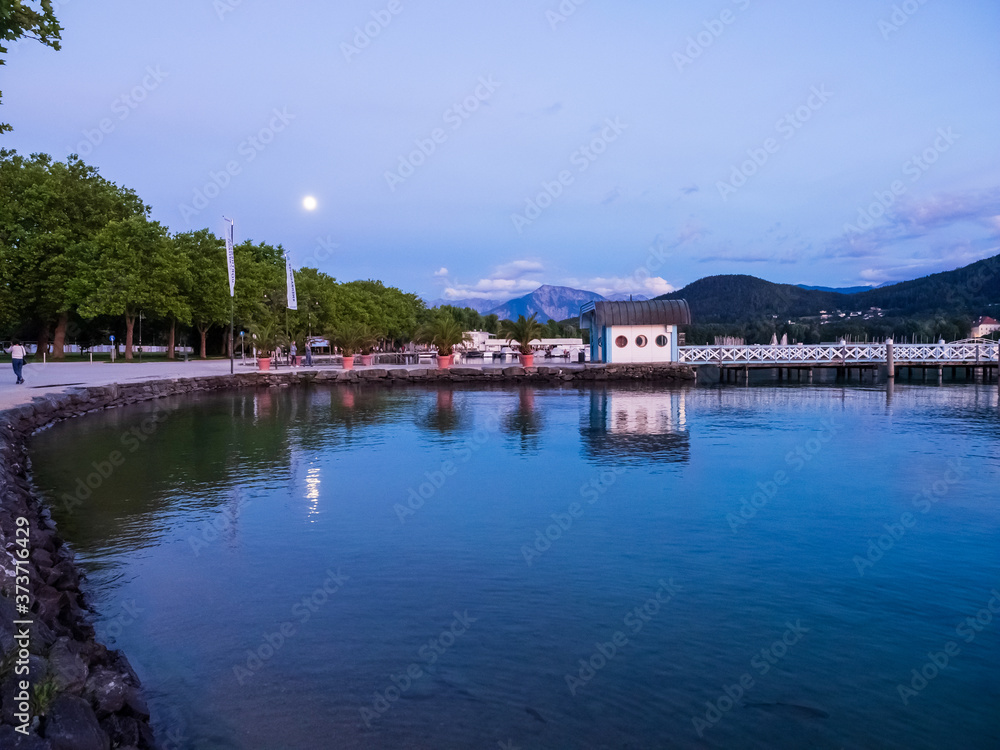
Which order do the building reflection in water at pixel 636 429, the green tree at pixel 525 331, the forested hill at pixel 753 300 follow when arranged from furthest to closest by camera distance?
the forested hill at pixel 753 300 → the green tree at pixel 525 331 → the building reflection in water at pixel 636 429

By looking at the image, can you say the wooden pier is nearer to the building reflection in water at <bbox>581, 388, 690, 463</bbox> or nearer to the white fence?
the white fence

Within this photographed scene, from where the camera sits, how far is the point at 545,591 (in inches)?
373

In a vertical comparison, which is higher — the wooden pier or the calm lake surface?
the wooden pier

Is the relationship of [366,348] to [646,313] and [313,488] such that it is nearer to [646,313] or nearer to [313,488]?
[646,313]

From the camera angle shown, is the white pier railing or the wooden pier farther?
the white pier railing

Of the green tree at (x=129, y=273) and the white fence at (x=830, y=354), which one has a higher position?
the green tree at (x=129, y=273)

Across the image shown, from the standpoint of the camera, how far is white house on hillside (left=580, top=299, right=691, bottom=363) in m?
50.9

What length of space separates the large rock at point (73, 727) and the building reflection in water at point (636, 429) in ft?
47.9

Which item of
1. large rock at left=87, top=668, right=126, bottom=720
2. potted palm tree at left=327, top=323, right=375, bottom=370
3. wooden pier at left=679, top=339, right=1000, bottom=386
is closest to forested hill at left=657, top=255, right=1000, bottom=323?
wooden pier at left=679, top=339, right=1000, bottom=386

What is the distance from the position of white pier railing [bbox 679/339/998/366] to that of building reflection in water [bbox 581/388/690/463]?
16.9 meters

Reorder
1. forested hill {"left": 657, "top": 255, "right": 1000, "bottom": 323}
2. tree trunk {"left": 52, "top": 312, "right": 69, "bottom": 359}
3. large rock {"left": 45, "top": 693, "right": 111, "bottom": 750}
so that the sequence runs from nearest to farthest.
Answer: large rock {"left": 45, "top": 693, "right": 111, "bottom": 750}, tree trunk {"left": 52, "top": 312, "right": 69, "bottom": 359}, forested hill {"left": 657, "top": 255, "right": 1000, "bottom": 323}

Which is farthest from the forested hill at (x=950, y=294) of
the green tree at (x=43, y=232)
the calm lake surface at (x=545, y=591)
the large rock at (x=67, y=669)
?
the large rock at (x=67, y=669)

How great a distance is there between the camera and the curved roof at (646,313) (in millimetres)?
50844

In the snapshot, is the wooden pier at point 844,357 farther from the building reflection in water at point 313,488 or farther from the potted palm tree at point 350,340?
the building reflection in water at point 313,488
